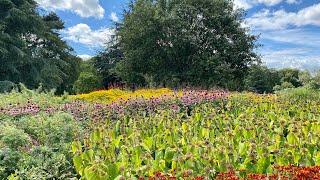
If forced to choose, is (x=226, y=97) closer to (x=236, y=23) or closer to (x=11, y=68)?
(x=236, y=23)

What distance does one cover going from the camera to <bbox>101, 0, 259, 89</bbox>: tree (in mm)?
24125

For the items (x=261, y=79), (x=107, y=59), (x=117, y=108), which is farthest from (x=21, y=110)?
(x=107, y=59)

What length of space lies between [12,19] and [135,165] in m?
24.3

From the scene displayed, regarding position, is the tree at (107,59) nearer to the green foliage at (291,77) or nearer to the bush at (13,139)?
the green foliage at (291,77)

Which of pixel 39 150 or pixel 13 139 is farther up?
pixel 13 139

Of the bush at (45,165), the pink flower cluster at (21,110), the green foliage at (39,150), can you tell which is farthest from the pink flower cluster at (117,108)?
the bush at (45,165)

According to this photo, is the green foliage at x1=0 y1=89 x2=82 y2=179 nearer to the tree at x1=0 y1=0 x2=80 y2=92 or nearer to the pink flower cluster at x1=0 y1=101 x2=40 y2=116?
the pink flower cluster at x1=0 y1=101 x2=40 y2=116

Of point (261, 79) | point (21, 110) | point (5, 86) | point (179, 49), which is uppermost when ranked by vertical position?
point (179, 49)

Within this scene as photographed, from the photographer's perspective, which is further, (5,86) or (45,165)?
(5,86)

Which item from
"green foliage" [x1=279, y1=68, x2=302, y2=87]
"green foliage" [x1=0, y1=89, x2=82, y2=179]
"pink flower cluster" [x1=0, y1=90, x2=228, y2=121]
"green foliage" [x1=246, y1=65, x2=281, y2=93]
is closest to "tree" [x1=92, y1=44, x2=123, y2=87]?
"green foliage" [x1=279, y1=68, x2=302, y2=87]

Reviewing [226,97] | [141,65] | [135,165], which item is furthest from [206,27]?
[135,165]

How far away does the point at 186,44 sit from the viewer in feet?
81.2

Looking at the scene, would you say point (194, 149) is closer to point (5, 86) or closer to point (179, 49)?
point (179, 49)

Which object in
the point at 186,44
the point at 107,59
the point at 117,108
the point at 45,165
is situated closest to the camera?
the point at 45,165
